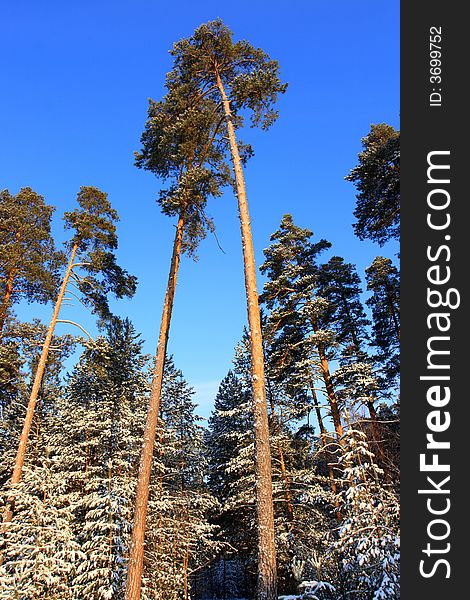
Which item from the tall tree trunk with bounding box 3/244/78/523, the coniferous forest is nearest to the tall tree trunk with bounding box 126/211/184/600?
the coniferous forest

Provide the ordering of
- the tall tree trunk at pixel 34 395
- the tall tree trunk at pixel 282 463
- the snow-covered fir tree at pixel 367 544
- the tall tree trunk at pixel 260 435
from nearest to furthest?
1. the tall tree trunk at pixel 260 435
2. the snow-covered fir tree at pixel 367 544
3. the tall tree trunk at pixel 34 395
4. the tall tree trunk at pixel 282 463

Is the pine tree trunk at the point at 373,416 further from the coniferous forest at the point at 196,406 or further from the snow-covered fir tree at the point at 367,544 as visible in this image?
the snow-covered fir tree at the point at 367,544

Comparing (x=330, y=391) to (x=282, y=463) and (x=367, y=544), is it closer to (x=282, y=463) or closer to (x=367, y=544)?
(x=282, y=463)

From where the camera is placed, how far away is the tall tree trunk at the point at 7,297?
14842 mm

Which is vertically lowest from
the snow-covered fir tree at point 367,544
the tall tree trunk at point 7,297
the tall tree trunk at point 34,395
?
the snow-covered fir tree at point 367,544

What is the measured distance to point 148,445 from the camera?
974 cm

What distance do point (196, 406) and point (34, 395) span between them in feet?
31.7

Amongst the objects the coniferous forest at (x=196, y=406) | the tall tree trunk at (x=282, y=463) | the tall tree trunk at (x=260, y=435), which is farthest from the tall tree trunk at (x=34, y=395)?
the tall tree trunk at (x=282, y=463)

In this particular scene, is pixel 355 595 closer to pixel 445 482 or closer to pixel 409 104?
pixel 445 482

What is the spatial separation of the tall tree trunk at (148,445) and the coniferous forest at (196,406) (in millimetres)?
43

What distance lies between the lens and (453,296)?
147 inches

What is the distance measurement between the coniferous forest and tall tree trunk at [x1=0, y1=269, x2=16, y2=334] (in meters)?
0.09

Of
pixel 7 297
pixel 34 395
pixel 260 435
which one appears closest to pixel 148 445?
pixel 260 435

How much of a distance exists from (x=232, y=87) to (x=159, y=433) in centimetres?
1396
